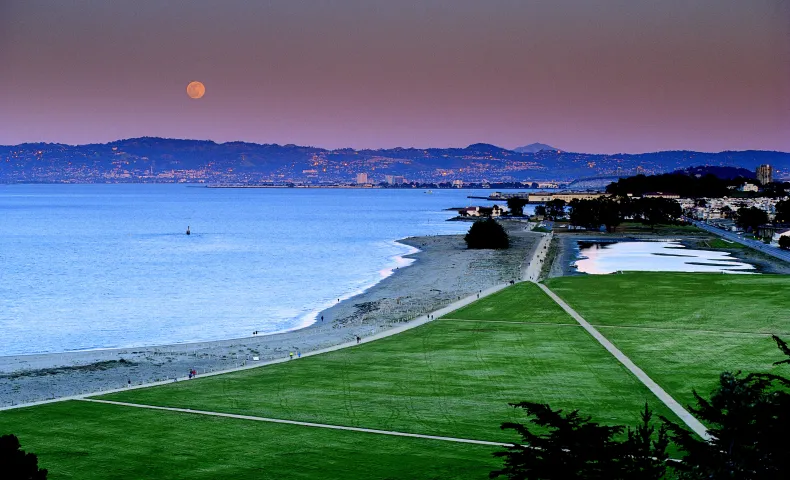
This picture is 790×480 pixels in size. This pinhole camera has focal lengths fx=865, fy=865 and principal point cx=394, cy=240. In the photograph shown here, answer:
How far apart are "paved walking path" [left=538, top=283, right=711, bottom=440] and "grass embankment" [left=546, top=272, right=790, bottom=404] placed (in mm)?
393

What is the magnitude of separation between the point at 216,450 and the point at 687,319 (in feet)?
99.8

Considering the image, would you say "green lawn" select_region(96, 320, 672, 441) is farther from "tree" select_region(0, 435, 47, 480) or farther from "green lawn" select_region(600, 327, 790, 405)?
"tree" select_region(0, 435, 47, 480)

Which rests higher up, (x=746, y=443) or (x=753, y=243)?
(x=746, y=443)

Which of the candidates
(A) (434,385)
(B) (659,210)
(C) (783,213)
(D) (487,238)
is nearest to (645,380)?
(A) (434,385)

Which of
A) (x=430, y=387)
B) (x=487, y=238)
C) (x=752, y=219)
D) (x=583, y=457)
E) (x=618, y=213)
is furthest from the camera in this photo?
(x=618, y=213)

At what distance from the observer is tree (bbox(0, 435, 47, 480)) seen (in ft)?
45.6

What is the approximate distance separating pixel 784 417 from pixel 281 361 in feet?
88.4

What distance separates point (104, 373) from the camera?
120ft

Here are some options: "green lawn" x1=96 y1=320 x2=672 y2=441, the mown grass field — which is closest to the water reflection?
the mown grass field

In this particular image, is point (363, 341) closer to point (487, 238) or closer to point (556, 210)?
point (487, 238)

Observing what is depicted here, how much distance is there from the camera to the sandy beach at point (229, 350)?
34.8 metres

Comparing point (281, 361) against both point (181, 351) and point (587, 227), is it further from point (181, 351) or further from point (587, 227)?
point (587, 227)

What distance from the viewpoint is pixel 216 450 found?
79.5 feet

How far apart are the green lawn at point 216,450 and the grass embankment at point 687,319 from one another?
10.6 metres
